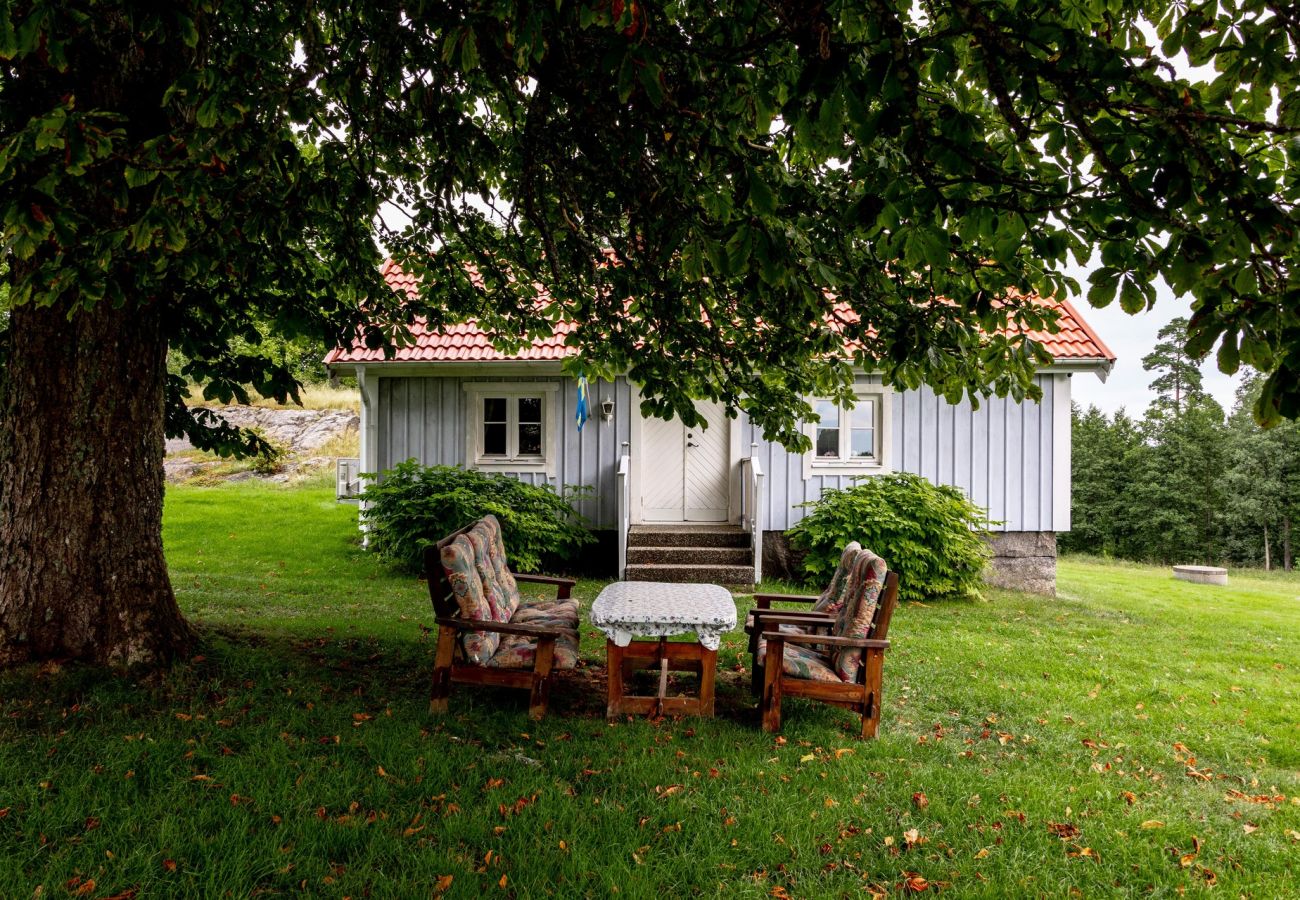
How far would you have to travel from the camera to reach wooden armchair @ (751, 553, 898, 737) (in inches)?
167

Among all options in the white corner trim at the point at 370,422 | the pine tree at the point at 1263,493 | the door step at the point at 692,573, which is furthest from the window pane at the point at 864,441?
the pine tree at the point at 1263,493

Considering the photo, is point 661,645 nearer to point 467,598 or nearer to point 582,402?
point 467,598

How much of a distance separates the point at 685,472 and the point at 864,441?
9.35ft

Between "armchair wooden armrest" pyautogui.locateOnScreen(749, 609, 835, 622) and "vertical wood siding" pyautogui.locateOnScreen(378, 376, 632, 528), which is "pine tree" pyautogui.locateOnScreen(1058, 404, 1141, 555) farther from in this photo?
"armchair wooden armrest" pyautogui.locateOnScreen(749, 609, 835, 622)

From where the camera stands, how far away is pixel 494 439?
445 inches

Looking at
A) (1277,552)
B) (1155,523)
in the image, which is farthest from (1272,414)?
(1277,552)

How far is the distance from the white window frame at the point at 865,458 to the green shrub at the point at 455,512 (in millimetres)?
3643

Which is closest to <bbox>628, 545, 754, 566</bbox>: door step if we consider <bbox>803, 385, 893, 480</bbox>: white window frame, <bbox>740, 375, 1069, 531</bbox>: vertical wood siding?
<bbox>740, 375, 1069, 531</bbox>: vertical wood siding

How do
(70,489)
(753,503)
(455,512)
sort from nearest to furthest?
(70,489)
(455,512)
(753,503)

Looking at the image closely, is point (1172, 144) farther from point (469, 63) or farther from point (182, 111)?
point (182, 111)

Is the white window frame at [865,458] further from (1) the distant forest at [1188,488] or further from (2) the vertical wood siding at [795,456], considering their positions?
(1) the distant forest at [1188,488]

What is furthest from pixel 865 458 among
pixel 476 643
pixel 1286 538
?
pixel 1286 538

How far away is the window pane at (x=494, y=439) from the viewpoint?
11.2m

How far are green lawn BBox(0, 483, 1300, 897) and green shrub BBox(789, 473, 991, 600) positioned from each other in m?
3.43
